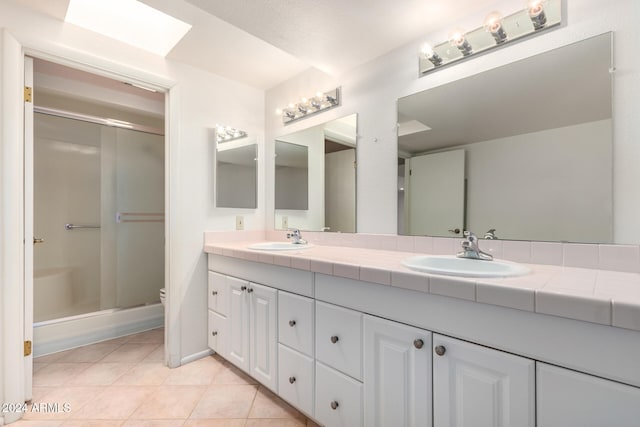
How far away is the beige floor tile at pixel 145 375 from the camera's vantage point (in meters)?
1.79

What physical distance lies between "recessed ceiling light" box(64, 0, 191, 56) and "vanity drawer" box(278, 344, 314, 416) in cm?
192

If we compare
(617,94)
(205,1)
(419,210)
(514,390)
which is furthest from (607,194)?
(205,1)

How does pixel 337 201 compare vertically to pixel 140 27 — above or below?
below

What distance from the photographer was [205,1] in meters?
1.31

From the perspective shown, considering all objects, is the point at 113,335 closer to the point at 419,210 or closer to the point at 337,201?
the point at 337,201

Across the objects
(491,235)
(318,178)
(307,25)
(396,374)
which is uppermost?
(307,25)

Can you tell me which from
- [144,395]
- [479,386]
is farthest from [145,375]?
[479,386]

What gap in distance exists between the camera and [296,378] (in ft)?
4.63

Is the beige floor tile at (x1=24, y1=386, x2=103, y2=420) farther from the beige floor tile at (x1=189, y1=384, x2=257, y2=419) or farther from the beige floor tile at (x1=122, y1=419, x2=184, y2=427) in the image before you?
the beige floor tile at (x1=189, y1=384, x2=257, y2=419)

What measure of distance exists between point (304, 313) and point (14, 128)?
5.71 ft

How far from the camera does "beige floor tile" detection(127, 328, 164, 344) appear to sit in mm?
2408

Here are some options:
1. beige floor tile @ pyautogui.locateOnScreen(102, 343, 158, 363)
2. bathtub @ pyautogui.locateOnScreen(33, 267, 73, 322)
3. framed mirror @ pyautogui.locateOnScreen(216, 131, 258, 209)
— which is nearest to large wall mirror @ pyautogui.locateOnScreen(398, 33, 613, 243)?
framed mirror @ pyautogui.locateOnScreen(216, 131, 258, 209)

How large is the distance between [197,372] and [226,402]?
440 millimetres

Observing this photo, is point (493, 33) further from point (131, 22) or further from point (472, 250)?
point (131, 22)
